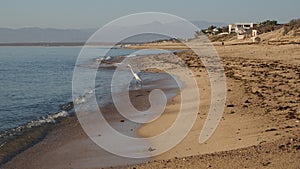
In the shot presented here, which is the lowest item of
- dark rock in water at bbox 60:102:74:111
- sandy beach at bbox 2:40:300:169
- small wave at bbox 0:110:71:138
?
dark rock in water at bbox 60:102:74:111

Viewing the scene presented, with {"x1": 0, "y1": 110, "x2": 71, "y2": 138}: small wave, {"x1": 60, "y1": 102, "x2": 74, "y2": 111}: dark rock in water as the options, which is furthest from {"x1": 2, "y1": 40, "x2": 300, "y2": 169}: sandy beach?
{"x1": 60, "y1": 102, "x2": 74, "y2": 111}: dark rock in water

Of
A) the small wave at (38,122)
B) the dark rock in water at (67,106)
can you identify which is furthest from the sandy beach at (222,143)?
the dark rock in water at (67,106)

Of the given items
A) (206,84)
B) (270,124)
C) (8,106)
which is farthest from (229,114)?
(8,106)

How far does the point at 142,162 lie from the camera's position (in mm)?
7645

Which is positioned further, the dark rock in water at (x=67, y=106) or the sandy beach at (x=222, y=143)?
the dark rock in water at (x=67, y=106)

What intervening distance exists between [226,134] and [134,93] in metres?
10.2

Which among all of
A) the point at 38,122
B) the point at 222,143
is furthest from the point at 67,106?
the point at 222,143

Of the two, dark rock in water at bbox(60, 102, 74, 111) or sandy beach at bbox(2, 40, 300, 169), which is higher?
sandy beach at bbox(2, 40, 300, 169)

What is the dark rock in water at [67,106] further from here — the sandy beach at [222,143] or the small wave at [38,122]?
the sandy beach at [222,143]

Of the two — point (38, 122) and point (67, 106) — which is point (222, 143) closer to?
point (38, 122)

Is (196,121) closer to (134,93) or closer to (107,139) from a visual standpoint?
(107,139)

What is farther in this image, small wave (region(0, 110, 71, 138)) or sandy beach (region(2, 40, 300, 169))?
small wave (region(0, 110, 71, 138))

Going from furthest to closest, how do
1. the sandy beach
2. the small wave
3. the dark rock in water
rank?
the dark rock in water
the small wave
the sandy beach

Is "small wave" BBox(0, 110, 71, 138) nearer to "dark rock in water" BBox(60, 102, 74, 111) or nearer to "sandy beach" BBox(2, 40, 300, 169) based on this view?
"sandy beach" BBox(2, 40, 300, 169)
